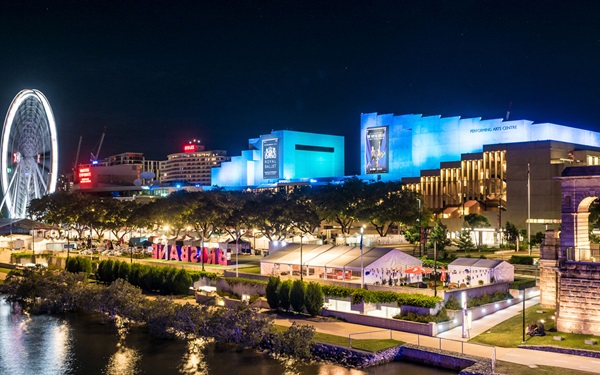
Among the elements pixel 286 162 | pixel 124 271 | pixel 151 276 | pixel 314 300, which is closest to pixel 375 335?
pixel 314 300

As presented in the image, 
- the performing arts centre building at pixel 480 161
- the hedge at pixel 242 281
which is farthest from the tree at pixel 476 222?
the hedge at pixel 242 281

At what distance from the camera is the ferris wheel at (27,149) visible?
100056 millimetres

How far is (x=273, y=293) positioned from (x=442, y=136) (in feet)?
252

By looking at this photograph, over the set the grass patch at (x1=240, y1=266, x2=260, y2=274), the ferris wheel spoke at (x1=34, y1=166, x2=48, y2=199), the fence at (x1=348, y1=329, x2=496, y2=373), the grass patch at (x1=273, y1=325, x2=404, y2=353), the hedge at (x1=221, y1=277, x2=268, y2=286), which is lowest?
the grass patch at (x1=273, y1=325, x2=404, y2=353)

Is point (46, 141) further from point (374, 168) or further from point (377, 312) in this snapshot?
point (377, 312)

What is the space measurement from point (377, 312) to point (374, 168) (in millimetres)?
89288

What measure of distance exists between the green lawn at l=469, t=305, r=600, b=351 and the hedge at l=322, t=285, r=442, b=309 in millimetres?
4344

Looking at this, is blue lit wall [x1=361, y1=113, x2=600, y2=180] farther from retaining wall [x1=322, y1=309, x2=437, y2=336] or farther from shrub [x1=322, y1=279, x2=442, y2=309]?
retaining wall [x1=322, y1=309, x2=437, y2=336]

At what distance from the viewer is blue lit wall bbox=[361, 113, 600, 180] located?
343ft

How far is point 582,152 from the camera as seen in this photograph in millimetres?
94688

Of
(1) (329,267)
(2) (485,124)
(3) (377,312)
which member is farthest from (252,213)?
(2) (485,124)

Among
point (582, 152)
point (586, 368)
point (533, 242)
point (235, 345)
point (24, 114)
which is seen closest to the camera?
point (586, 368)

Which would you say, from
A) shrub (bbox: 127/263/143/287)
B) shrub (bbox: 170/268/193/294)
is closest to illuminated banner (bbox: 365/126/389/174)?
shrub (bbox: 127/263/143/287)

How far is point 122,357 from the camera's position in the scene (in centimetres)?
3959
